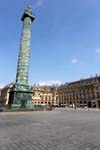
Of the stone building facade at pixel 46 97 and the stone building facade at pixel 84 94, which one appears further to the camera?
the stone building facade at pixel 46 97

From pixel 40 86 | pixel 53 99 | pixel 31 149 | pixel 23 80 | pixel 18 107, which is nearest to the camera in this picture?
pixel 31 149

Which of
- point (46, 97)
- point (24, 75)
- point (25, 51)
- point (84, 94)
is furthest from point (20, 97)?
point (46, 97)

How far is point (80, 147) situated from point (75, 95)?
78.1 m

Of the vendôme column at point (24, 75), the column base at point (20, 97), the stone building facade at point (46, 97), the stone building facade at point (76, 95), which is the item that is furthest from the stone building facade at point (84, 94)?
the column base at point (20, 97)

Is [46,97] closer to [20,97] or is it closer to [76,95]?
[76,95]

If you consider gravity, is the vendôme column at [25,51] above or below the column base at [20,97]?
above

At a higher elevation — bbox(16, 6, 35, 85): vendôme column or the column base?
bbox(16, 6, 35, 85): vendôme column

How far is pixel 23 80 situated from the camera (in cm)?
3173

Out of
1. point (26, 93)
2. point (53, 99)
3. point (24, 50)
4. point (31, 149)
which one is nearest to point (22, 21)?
point (24, 50)

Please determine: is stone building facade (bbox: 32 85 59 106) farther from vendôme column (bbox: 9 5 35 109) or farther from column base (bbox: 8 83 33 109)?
column base (bbox: 8 83 33 109)

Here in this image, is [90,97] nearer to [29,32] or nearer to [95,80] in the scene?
[95,80]

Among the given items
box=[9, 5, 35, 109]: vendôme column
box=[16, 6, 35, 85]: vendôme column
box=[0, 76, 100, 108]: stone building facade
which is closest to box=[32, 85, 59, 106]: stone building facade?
box=[0, 76, 100, 108]: stone building facade

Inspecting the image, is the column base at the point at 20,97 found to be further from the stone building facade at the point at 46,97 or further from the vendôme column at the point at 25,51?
the stone building facade at the point at 46,97

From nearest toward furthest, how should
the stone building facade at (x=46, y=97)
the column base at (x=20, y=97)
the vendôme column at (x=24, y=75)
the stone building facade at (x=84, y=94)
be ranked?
1. the column base at (x=20, y=97)
2. the vendôme column at (x=24, y=75)
3. the stone building facade at (x=84, y=94)
4. the stone building facade at (x=46, y=97)
